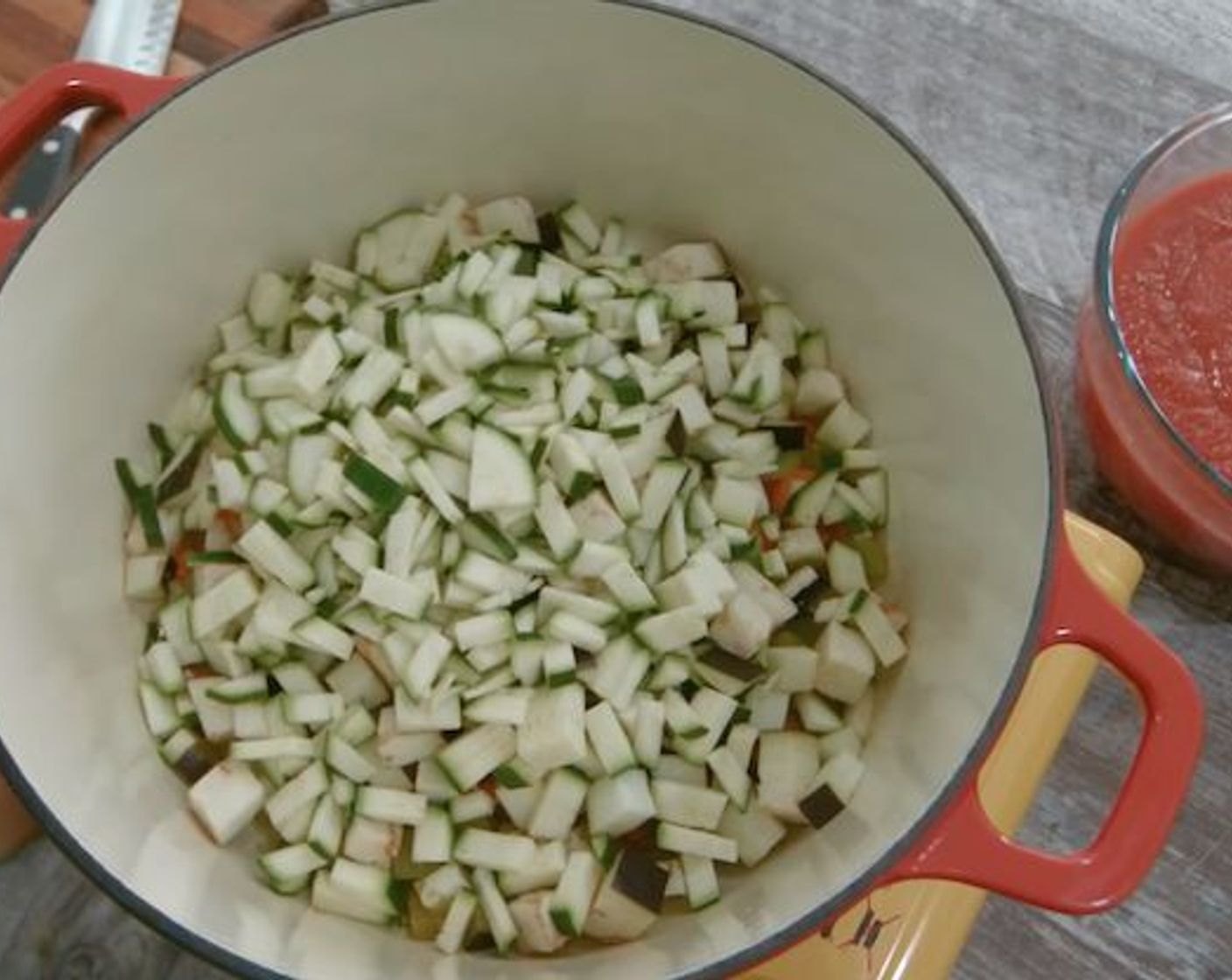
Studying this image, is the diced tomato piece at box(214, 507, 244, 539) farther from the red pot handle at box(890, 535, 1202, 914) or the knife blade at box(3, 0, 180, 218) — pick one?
the red pot handle at box(890, 535, 1202, 914)

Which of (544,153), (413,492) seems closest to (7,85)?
(544,153)

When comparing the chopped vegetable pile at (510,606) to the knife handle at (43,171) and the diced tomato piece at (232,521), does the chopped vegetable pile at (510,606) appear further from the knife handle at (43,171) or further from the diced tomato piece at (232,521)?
the knife handle at (43,171)

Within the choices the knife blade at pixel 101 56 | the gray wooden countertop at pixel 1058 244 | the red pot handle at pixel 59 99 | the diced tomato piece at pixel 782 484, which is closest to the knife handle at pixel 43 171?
the knife blade at pixel 101 56

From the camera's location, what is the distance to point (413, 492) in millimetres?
905

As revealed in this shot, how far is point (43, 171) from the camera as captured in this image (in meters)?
1.12

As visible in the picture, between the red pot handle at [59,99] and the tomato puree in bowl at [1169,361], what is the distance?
0.69 m

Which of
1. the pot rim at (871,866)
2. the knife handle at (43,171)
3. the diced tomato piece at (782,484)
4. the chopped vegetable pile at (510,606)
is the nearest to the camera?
the pot rim at (871,866)

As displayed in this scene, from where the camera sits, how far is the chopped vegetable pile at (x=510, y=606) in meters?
0.85

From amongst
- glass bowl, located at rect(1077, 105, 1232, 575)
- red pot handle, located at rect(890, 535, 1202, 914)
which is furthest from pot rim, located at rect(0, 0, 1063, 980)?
glass bowl, located at rect(1077, 105, 1232, 575)

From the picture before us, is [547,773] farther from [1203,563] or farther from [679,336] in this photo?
[1203,563]

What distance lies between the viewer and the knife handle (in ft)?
3.64

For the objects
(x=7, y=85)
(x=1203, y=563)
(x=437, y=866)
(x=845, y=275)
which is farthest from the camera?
(x=7, y=85)

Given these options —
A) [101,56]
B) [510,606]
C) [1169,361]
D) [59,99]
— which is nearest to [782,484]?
[510,606]

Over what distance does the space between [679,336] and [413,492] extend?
234mm
